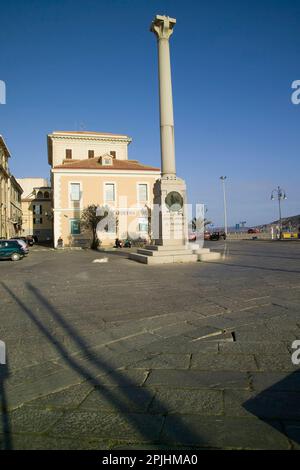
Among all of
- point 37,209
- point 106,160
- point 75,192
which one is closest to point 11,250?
point 75,192

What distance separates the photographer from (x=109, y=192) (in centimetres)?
3781

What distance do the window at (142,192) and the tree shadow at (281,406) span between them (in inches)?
1422

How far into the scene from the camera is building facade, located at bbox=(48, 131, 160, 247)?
120 ft

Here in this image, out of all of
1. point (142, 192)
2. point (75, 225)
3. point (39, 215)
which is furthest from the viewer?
point (39, 215)

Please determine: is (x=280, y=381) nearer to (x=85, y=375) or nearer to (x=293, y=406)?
(x=293, y=406)

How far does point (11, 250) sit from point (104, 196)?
712 inches

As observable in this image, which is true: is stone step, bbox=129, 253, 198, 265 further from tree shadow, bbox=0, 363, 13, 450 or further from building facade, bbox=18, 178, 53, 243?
building facade, bbox=18, 178, 53, 243

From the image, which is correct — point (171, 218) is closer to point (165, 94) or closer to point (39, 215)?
point (165, 94)

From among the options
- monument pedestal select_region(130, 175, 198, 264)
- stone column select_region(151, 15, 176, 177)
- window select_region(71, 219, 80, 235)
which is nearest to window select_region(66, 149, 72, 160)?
window select_region(71, 219, 80, 235)

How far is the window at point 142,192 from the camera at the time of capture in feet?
126

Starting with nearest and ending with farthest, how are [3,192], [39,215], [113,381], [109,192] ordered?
[113,381]
[109,192]
[3,192]
[39,215]

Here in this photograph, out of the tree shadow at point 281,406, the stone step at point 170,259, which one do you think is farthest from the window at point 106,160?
the tree shadow at point 281,406

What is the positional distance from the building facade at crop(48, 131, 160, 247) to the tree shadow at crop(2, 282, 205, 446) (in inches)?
1213
